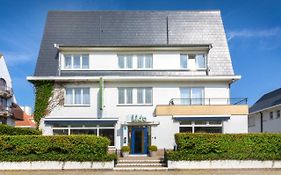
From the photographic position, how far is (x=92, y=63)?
1291 inches

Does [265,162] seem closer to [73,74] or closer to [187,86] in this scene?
[187,86]

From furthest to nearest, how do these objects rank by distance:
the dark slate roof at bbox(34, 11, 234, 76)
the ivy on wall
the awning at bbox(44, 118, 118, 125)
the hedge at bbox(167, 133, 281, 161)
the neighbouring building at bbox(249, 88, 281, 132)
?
the neighbouring building at bbox(249, 88, 281, 132), the dark slate roof at bbox(34, 11, 234, 76), the ivy on wall, the awning at bbox(44, 118, 118, 125), the hedge at bbox(167, 133, 281, 161)

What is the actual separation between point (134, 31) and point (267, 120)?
22.2 m

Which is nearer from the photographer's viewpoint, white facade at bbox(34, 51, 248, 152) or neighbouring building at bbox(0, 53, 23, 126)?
white facade at bbox(34, 51, 248, 152)

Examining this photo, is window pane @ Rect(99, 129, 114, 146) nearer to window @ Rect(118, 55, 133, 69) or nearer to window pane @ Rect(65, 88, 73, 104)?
window pane @ Rect(65, 88, 73, 104)

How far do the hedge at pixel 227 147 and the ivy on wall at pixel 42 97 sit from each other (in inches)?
490

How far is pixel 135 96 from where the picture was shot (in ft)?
104

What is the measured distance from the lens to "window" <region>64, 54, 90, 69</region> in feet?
108

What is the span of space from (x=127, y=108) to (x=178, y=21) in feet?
35.4

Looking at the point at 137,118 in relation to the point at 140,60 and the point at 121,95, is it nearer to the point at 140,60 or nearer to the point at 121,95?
the point at 121,95

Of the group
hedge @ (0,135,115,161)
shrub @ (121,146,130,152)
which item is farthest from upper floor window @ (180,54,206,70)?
hedge @ (0,135,115,161)

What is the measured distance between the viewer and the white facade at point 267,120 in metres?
43.7

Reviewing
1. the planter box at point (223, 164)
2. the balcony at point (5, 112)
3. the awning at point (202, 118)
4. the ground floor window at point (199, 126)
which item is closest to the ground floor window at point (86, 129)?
the awning at point (202, 118)

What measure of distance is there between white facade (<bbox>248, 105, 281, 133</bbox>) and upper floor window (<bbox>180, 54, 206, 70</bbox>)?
48.9 ft
